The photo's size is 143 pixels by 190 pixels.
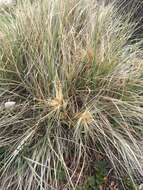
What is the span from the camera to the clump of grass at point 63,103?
8.70 feet

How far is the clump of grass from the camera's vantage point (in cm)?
265

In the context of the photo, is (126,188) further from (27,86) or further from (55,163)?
(27,86)

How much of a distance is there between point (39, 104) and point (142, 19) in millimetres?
2136

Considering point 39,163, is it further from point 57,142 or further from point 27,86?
point 27,86

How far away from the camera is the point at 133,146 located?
2.78 metres

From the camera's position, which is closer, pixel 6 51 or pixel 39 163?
pixel 39 163

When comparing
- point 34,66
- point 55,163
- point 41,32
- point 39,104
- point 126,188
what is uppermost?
point 41,32

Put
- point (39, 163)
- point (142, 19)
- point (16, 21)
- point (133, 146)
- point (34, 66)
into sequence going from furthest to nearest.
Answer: point (142, 19)
point (16, 21)
point (34, 66)
point (133, 146)
point (39, 163)

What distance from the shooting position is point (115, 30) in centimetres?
358

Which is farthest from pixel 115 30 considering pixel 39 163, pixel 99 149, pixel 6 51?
pixel 39 163

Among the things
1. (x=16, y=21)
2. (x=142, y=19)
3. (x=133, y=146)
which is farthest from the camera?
(x=142, y=19)

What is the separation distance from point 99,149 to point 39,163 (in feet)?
1.41

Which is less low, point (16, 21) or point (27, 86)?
point (16, 21)

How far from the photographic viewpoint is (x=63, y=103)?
2762 millimetres
